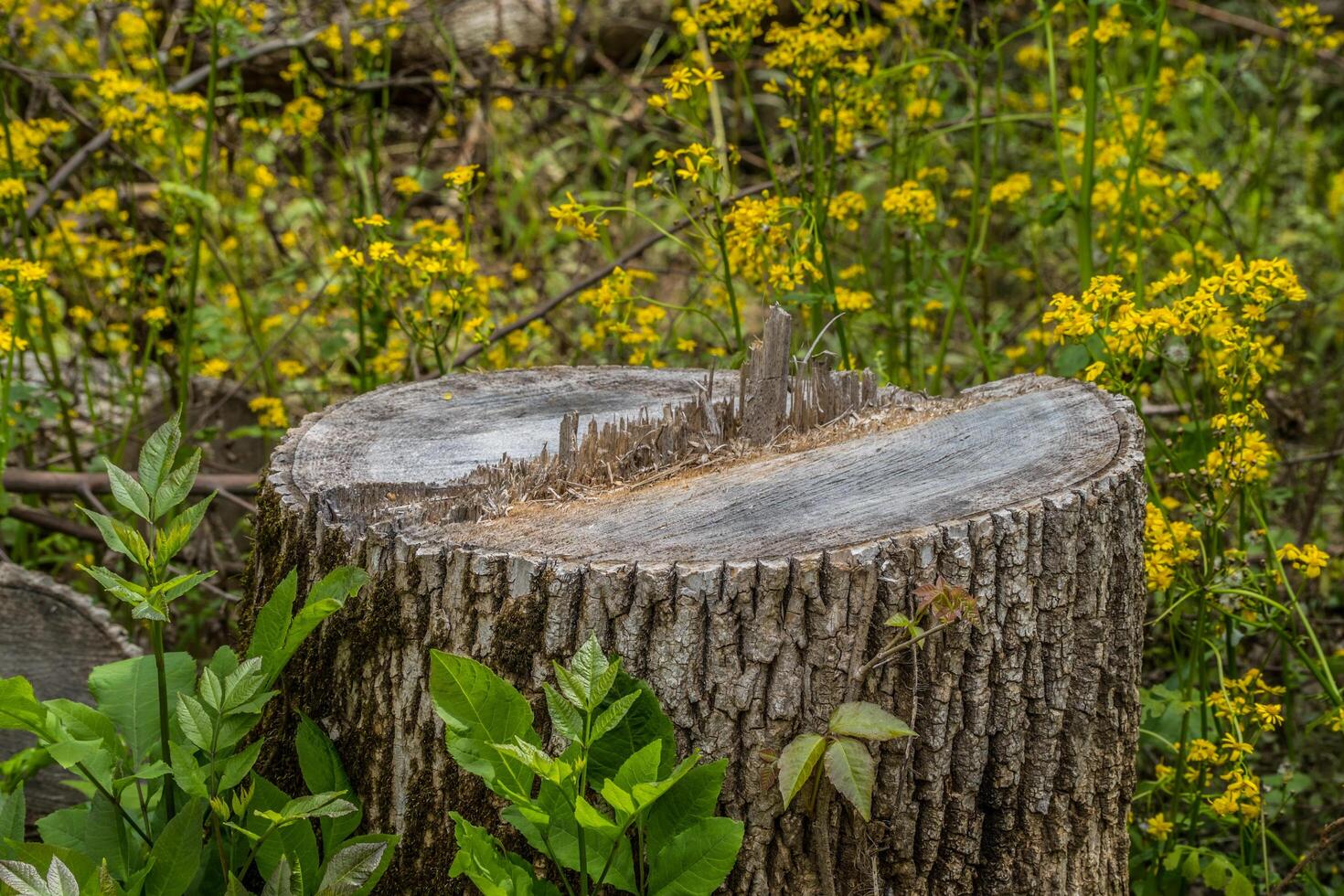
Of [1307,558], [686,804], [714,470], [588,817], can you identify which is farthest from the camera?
[1307,558]

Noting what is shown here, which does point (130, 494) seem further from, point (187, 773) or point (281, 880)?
point (281, 880)

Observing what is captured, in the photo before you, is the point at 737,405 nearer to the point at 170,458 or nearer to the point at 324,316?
the point at 170,458

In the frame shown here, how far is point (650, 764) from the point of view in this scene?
4.45ft

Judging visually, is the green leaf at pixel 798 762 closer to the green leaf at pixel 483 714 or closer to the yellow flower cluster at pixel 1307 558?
Result: the green leaf at pixel 483 714

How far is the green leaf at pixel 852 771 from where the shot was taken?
1.38 meters

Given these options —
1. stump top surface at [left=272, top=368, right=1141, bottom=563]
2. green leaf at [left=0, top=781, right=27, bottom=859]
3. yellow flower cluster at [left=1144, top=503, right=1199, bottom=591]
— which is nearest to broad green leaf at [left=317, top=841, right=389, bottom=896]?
stump top surface at [left=272, top=368, right=1141, bottom=563]

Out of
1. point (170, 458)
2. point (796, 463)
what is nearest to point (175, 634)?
point (170, 458)

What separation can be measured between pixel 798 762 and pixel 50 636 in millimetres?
1564

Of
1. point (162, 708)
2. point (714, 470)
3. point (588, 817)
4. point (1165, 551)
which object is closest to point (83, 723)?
point (162, 708)

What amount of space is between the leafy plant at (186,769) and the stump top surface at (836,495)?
283 mm

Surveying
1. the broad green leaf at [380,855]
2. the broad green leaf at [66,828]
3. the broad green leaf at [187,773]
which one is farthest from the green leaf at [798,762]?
the broad green leaf at [66,828]

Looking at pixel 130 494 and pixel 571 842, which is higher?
pixel 130 494

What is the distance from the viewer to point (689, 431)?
1865 millimetres

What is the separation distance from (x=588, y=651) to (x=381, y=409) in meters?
0.82
